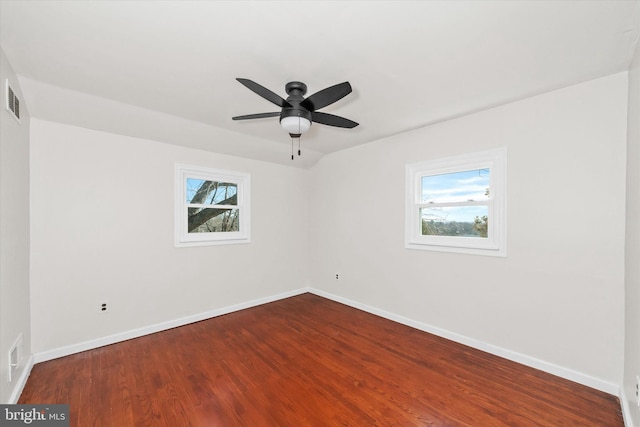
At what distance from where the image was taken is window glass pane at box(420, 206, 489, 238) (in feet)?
9.45

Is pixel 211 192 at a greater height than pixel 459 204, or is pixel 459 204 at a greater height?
pixel 211 192

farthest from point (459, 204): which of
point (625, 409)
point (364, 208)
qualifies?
point (625, 409)

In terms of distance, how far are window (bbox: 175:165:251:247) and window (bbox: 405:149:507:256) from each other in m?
2.49

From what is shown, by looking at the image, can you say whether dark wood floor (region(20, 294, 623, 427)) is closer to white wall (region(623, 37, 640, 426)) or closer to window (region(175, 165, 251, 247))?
white wall (region(623, 37, 640, 426))

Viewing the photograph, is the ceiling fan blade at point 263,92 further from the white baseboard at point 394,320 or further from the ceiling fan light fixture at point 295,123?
the white baseboard at point 394,320

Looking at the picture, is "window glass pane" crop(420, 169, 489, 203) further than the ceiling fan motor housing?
Yes

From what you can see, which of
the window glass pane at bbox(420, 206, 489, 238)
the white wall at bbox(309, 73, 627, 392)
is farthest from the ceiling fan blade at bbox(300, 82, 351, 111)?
the window glass pane at bbox(420, 206, 489, 238)

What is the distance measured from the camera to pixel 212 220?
12.9 ft

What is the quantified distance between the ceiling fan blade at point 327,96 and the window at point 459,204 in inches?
71.0

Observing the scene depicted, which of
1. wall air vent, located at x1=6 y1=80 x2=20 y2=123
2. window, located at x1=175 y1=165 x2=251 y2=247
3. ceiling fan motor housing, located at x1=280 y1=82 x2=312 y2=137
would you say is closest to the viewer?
wall air vent, located at x1=6 y1=80 x2=20 y2=123

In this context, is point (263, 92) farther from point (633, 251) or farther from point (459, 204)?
point (633, 251)

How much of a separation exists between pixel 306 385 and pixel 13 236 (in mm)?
2587

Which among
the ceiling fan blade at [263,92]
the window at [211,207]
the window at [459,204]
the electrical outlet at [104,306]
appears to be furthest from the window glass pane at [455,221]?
the electrical outlet at [104,306]

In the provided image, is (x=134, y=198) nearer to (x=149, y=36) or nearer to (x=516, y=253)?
(x=149, y=36)
